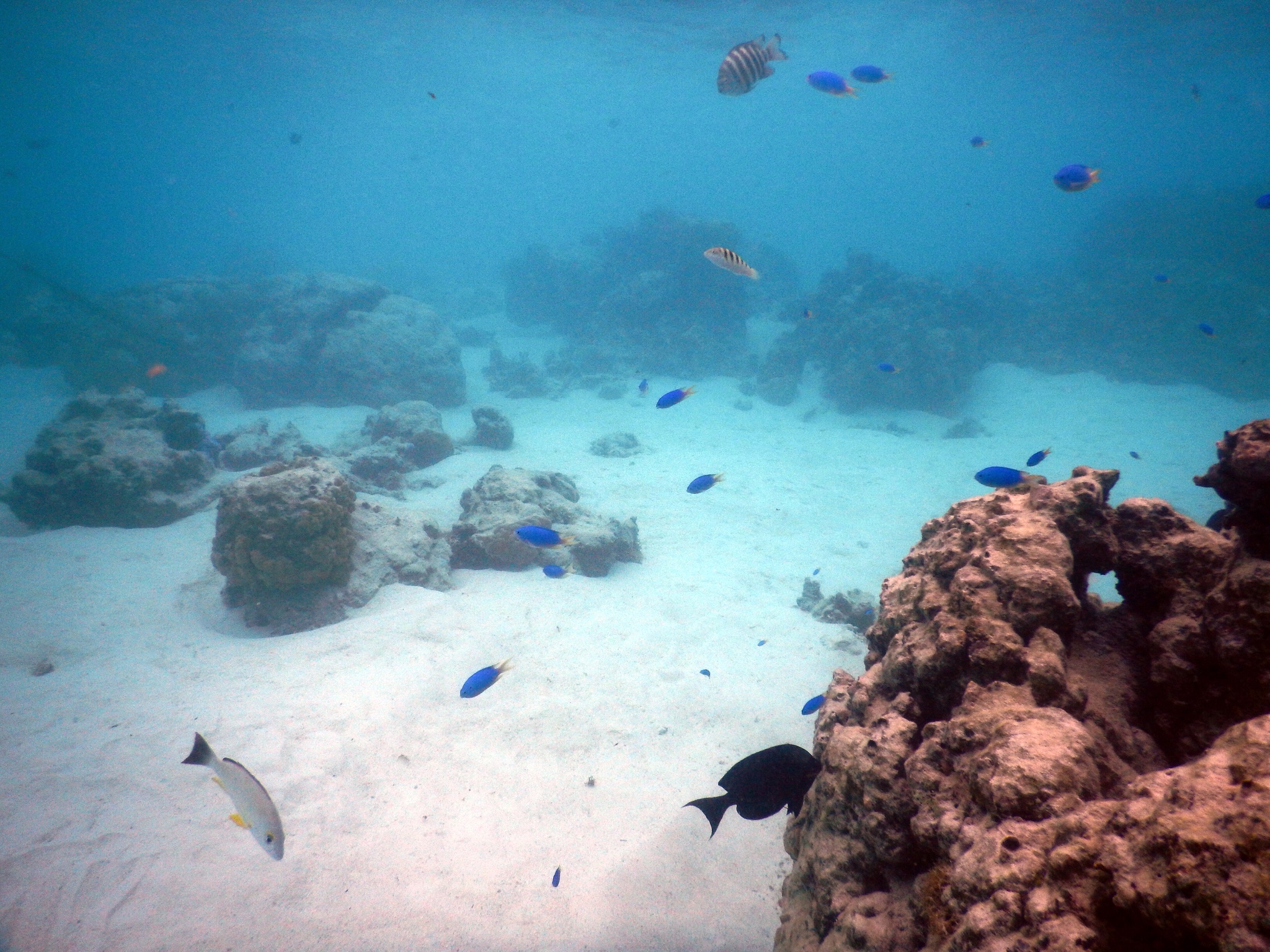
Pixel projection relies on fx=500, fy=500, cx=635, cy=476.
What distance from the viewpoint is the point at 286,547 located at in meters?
6.36

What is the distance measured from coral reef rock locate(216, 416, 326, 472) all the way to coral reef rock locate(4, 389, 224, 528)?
156 centimetres

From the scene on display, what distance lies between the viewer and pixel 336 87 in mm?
44781

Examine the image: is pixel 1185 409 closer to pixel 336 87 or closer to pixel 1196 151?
pixel 336 87

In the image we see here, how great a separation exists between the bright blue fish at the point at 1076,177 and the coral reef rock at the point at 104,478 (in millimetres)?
15369

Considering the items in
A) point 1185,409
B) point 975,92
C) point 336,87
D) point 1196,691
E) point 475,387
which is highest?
point 975,92

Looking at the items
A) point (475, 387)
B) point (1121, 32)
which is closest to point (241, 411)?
point (475, 387)

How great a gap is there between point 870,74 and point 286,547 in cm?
1091

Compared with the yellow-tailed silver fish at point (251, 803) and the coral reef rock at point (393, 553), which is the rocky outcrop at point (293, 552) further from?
the yellow-tailed silver fish at point (251, 803)

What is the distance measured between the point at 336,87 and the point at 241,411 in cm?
4519

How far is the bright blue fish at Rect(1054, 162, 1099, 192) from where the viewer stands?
6.92 m

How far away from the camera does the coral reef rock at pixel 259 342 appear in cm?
1700

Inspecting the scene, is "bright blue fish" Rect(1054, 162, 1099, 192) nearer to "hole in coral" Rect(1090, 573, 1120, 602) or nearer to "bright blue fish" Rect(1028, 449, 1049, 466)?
"bright blue fish" Rect(1028, 449, 1049, 466)

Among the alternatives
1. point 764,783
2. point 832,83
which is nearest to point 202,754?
point 764,783

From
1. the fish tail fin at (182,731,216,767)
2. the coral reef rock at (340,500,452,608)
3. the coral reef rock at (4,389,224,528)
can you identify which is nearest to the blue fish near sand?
the fish tail fin at (182,731,216,767)
